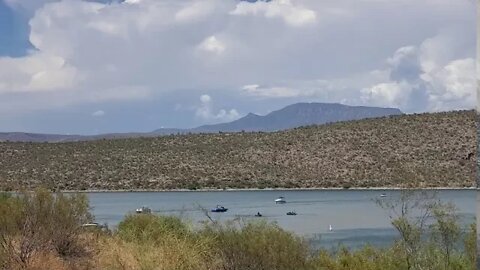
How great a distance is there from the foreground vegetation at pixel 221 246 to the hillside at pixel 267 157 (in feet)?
160

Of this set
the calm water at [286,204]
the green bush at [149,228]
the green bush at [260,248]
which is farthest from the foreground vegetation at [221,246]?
the calm water at [286,204]

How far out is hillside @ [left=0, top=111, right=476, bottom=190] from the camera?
67250 mm

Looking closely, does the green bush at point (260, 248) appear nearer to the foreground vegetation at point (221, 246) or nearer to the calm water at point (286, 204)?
the foreground vegetation at point (221, 246)

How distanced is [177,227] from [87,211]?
369 centimetres

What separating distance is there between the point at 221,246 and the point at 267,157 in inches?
2332

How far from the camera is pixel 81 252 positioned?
17.8 m

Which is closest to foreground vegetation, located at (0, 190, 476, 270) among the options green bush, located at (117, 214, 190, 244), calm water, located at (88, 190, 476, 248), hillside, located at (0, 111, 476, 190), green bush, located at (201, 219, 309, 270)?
green bush, located at (201, 219, 309, 270)

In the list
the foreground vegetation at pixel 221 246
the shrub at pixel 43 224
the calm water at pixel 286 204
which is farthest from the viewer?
the calm water at pixel 286 204

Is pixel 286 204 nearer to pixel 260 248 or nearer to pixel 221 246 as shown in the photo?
pixel 221 246

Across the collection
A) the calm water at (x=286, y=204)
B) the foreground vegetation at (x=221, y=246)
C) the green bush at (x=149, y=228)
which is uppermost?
the foreground vegetation at (x=221, y=246)

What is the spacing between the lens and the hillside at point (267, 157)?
221 feet

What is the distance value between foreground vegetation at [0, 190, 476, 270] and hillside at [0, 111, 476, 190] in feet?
160

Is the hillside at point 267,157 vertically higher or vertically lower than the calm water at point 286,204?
higher

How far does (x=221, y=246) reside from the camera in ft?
47.6
